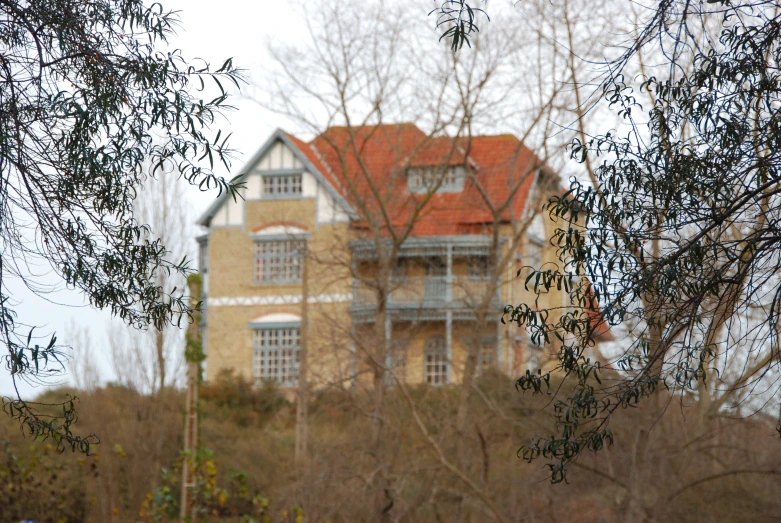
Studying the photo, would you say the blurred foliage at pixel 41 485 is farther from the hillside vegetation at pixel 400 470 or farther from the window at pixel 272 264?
the window at pixel 272 264

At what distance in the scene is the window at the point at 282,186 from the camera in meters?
32.9

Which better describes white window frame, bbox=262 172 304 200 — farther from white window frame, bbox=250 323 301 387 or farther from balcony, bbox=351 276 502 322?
balcony, bbox=351 276 502 322

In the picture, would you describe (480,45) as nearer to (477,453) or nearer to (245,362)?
(477,453)

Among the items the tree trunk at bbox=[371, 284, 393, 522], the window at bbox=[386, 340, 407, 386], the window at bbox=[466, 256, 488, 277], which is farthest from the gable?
the tree trunk at bbox=[371, 284, 393, 522]

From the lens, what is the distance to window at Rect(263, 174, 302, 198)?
3294cm

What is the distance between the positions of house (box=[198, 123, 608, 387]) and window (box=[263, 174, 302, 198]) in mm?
44

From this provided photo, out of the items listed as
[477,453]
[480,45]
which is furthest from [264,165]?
[477,453]

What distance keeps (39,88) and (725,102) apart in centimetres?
455

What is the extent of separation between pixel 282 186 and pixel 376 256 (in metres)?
10.2

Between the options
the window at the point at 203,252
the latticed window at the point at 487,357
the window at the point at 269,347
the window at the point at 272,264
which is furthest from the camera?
the window at the point at 203,252

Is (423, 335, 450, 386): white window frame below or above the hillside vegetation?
above

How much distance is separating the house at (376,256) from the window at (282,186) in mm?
44

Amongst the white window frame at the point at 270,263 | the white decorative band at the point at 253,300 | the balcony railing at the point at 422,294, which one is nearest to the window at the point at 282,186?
the white window frame at the point at 270,263

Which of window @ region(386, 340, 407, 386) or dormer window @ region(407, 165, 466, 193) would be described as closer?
window @ region(386, 340, 407, 386)
